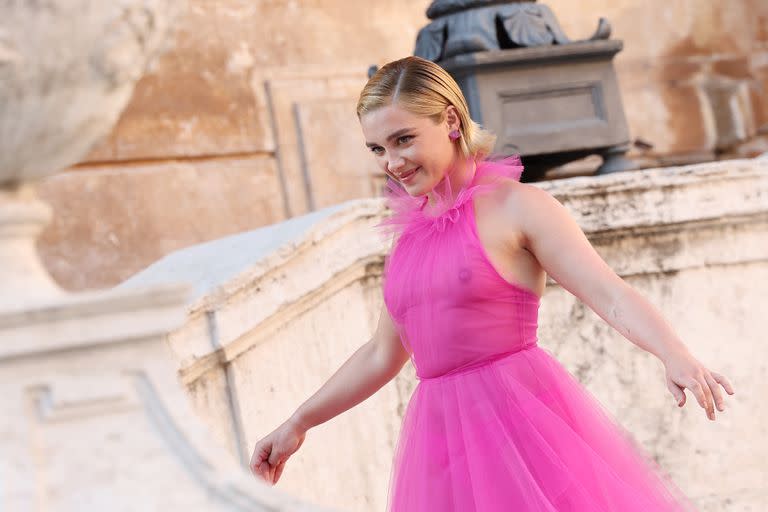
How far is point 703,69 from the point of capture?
25.0ft

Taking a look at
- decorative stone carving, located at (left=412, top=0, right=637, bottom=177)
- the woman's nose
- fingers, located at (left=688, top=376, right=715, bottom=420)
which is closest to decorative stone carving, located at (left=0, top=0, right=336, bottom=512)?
fingers, located at (left=688, top=376, right=715, bottom=420)

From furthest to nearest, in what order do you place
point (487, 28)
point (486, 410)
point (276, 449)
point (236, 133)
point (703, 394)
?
point (236, 133)
point (487, 28)
point (276, 449)
point (486, 410)
point (703, 394)

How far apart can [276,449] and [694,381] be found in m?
0.86

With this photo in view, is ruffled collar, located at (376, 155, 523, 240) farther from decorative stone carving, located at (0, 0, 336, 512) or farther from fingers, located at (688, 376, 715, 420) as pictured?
decorative stone carving, located at (0, 0, 336, 512)

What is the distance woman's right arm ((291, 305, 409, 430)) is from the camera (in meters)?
2.61

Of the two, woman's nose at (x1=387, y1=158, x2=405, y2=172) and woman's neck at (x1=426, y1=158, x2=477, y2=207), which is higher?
woman's nose at (x1=387, y1=158, x2=405, y2=172)

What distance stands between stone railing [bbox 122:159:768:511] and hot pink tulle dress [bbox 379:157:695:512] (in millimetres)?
710

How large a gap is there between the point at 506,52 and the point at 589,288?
2.01 m

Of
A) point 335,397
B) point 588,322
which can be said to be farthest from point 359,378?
point 588,322

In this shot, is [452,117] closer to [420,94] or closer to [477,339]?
[420,94]

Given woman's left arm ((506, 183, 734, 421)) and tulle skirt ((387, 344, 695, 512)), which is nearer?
woman's left arm ((506, 183, 734, 421))

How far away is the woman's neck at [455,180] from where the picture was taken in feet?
8.36

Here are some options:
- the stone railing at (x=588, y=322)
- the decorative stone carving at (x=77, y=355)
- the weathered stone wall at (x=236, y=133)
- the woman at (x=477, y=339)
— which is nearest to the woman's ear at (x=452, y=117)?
the woman at (x=477, y=339)

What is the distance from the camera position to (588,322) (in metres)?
3.59
